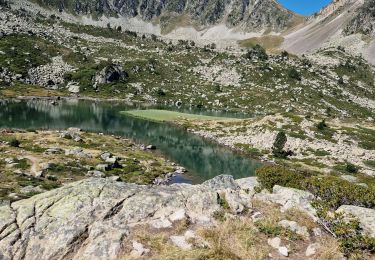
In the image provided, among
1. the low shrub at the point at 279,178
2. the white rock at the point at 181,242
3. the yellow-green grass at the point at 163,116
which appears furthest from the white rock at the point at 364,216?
the yellow-green grass at the point at 163,116

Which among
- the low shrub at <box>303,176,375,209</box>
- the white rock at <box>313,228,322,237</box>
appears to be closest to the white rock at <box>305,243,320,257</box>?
the white rock at <box>313,228,322,237</box>

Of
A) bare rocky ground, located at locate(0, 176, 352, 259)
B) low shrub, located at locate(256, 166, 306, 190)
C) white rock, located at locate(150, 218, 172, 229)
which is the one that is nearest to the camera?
bare rocky ground, located at locate(0, 176, 352, 259)

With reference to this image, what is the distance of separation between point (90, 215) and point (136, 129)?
313 feet

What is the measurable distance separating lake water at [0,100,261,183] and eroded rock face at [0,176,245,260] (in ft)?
149

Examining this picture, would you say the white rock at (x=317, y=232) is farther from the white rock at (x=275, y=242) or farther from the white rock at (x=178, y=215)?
the white rock at (x=178, y=215)

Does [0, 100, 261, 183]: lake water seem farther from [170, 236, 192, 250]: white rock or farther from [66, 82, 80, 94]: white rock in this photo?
[170, 236, 192, 250]: white rock

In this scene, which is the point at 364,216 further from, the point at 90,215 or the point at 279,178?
the point at 90,215

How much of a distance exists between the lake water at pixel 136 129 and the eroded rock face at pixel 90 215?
45459mm

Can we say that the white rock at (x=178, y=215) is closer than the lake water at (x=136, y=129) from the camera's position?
Yes

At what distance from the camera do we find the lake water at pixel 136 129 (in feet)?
255

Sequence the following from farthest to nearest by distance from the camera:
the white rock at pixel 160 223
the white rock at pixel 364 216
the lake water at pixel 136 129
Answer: the lake water at pixel 136 129 < the white rock at pixel 364 216 < the white rock at pixel 160 223

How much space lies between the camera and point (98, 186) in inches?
777

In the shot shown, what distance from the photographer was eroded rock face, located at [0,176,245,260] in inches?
646

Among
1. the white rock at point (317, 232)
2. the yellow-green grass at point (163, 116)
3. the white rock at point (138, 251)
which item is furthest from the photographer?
the yellow-green grass at point (163, 116)
